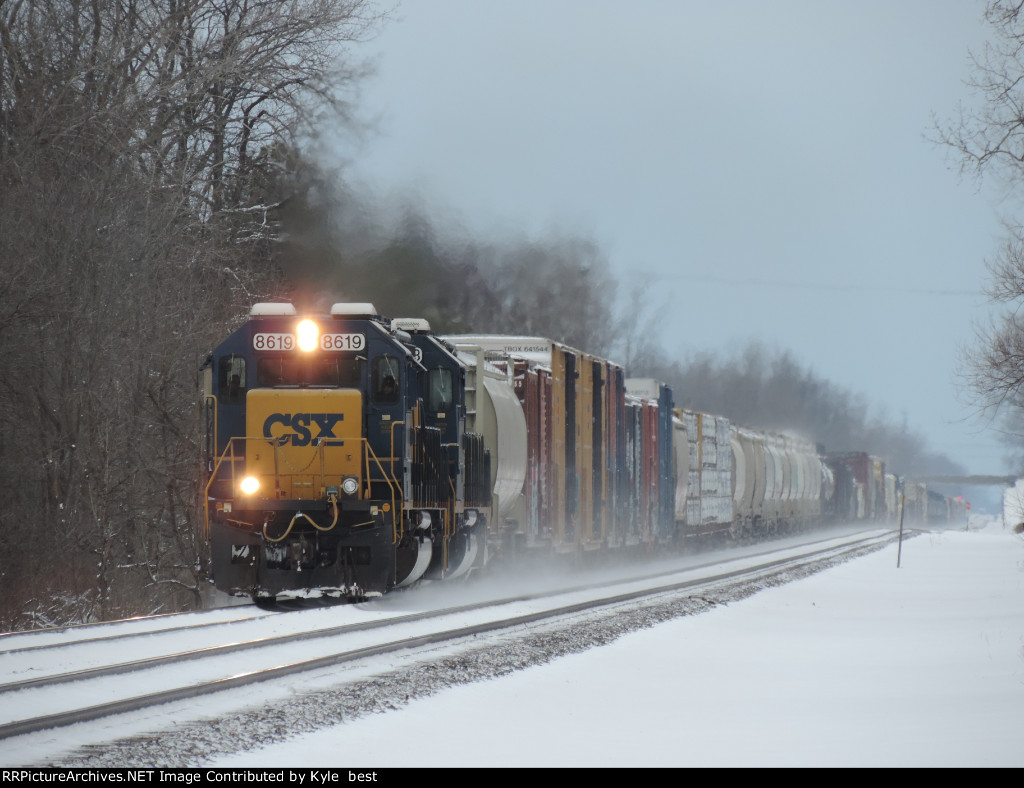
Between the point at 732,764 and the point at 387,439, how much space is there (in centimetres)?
917

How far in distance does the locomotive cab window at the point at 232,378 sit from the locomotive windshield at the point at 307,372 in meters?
0.20

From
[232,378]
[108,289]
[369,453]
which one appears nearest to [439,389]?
[369,453]

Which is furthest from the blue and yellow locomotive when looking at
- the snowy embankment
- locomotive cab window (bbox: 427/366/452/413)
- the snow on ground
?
the snow on ground

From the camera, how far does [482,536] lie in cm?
1902

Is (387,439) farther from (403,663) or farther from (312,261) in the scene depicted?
(312,261)

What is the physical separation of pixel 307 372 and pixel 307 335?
0.45m

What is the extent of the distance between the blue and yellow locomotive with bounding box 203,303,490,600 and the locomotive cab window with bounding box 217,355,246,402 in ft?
0.04

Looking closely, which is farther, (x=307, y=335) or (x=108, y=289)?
(x=108, y=289)

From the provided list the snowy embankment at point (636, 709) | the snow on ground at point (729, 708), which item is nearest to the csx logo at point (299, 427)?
the snowy embankment at point (636, 709)

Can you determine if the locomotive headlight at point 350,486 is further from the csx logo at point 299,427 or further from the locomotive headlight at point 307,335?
the locomotive headlight at point 307,335

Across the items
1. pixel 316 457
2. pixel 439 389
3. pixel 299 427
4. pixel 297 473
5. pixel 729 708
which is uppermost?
pixel 439 389

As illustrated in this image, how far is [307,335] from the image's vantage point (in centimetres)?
1555

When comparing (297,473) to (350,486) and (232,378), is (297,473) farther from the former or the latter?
(232,378)

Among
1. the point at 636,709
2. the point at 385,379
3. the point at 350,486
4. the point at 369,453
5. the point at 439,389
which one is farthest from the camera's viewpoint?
the point at 439,389
